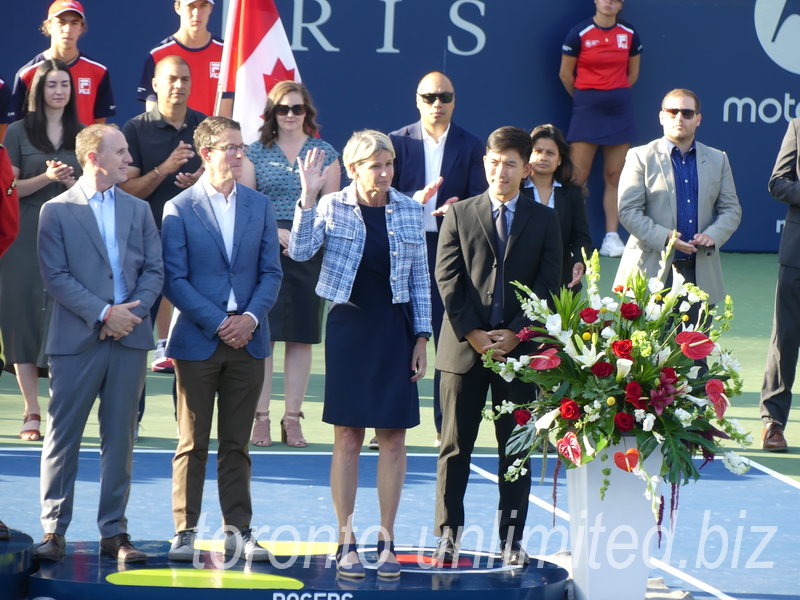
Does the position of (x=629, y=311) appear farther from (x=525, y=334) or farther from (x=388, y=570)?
(x=388, y=570)

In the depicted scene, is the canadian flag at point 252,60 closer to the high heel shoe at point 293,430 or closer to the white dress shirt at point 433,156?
the white dress shirt at point 433,156

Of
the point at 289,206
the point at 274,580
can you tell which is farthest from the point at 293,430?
the point at 274,580

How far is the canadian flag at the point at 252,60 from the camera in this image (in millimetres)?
8430

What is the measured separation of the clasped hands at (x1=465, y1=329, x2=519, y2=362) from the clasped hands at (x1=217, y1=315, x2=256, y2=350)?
3.20 ft

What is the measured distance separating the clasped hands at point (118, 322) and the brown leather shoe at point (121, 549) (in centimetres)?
85

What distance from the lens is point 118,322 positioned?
5102 millimetres

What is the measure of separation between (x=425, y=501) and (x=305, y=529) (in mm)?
847

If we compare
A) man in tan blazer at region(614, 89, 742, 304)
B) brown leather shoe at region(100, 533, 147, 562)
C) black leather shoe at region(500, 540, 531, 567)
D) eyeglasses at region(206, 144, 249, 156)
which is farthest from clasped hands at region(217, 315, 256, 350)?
man in tan blazer at region(614, 89, 742, 304)

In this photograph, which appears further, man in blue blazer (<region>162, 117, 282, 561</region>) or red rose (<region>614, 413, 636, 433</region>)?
man in blue blazer (<region>162, 117, 282, 561</region>)

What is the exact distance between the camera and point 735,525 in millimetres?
6098

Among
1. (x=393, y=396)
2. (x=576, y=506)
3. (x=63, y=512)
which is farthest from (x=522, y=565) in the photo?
(x=63, y=512)

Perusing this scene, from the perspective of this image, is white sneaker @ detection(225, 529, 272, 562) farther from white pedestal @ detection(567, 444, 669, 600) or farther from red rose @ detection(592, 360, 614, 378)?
red rose @ detection(592, 360, 614, 378)

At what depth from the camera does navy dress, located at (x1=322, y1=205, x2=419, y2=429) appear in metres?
5.24

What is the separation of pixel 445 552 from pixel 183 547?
113 cm
